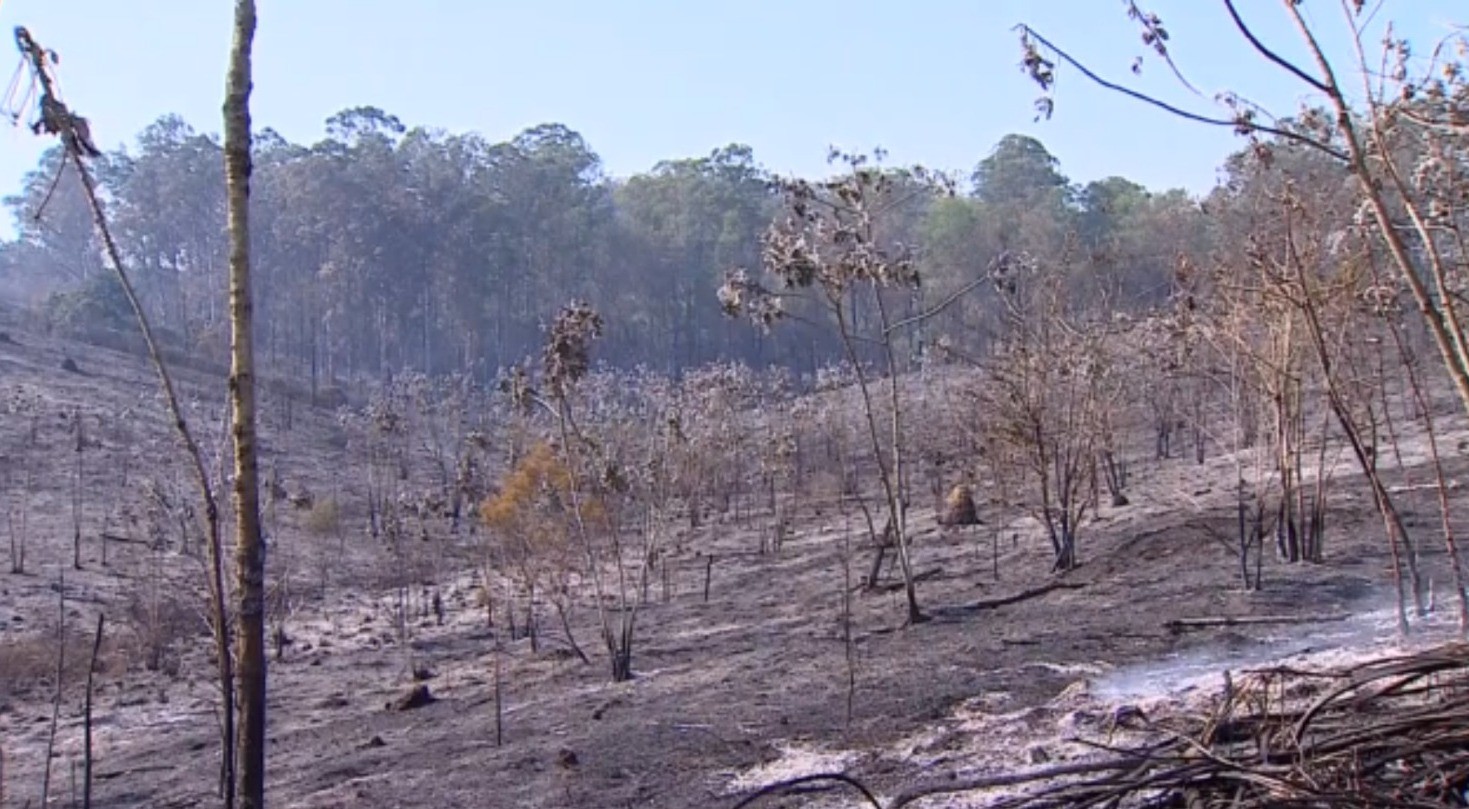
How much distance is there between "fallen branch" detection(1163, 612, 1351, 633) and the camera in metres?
9.51

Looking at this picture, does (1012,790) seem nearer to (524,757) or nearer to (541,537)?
(524,757)

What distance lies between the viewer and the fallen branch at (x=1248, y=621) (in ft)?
31.2

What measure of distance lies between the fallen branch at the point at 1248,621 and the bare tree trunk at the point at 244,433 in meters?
6.50

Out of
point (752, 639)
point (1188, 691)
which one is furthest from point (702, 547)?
point (1188, 691)

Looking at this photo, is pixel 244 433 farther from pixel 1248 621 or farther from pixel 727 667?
pixel 727 667

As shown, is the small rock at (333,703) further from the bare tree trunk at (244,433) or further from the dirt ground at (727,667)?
the bare tree trunk at (244,433)

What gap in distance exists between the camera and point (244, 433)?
5.00m

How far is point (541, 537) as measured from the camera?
1778cm

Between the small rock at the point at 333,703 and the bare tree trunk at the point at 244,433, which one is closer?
the bare tree trunk at the point at 244,433

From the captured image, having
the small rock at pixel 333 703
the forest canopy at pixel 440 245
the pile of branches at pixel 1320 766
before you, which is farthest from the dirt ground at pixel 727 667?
the forest canopy at pixel 440 245

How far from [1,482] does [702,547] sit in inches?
537

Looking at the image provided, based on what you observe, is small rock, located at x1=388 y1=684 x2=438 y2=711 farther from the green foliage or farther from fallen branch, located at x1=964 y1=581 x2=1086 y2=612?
the green foliage

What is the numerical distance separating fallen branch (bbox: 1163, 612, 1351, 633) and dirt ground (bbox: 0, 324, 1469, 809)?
0.18 ft

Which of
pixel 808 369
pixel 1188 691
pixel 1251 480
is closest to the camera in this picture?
pixel 1188 691
